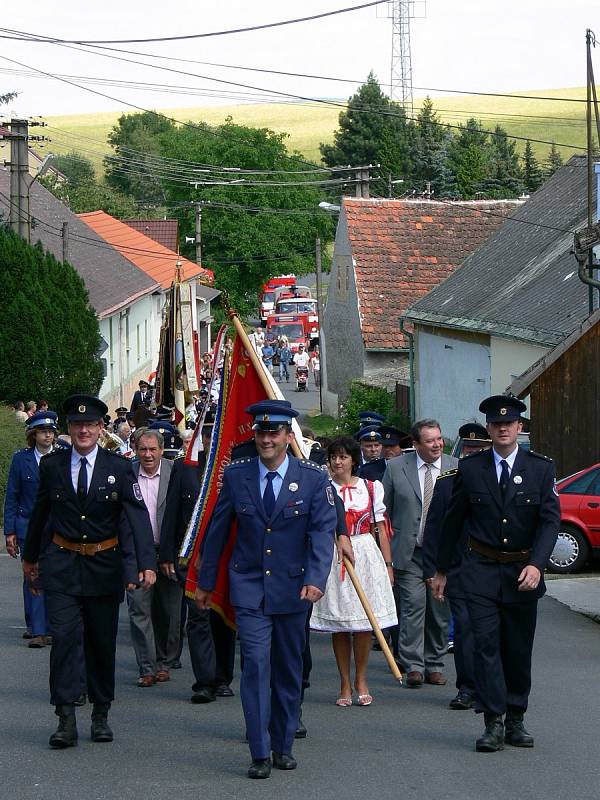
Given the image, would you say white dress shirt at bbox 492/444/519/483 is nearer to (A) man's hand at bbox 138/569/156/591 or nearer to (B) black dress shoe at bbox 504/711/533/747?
(B) black dress shoe at bbox 504/711/533/747

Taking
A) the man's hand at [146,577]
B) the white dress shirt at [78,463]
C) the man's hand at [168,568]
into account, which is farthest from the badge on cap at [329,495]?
the man's hand at [168,568]

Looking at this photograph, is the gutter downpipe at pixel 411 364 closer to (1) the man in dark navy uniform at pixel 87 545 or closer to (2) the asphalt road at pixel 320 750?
(2) the asphalt road at pixel 320 750

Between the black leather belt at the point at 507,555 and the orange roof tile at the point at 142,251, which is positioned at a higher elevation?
the orange roof tile at the point at 142,251

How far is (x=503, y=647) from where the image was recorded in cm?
792

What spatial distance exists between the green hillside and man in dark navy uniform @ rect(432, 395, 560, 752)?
12140 cm

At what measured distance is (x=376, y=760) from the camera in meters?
7.61

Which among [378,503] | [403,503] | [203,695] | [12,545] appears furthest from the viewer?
[12,545]

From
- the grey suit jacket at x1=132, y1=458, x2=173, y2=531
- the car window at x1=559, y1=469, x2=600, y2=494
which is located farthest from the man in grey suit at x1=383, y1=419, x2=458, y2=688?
the car window at x1=559, y1=469, x2=600, y2=494

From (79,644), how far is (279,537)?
1.43 m

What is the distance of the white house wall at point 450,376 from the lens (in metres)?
30.9

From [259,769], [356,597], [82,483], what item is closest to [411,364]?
[356,597]

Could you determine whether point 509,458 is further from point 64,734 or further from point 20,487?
point 20,487

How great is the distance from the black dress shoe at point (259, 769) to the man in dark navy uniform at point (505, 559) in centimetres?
128

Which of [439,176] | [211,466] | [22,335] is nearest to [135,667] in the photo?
[211,466]
